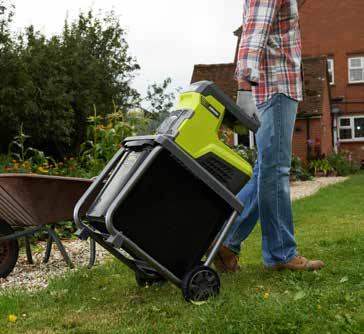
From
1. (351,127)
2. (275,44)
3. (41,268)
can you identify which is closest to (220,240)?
(275,44)

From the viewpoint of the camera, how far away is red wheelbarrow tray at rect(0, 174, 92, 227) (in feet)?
18.2

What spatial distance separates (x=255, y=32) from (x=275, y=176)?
0.87 m

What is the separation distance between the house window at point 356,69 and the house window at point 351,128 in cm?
164

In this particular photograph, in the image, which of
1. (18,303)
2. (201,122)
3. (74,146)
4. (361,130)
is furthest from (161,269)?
(361,130)

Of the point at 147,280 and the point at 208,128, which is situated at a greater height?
the point at 208,128

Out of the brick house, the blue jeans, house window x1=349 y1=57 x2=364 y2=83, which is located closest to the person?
the blue jeans

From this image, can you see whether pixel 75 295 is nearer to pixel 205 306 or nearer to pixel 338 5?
pixel 205 306

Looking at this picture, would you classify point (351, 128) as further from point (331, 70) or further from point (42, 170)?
point (42, 170)

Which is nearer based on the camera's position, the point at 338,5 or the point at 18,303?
the point at 18,303

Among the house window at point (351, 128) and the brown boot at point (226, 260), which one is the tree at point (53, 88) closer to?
the house window at point (351, 128)

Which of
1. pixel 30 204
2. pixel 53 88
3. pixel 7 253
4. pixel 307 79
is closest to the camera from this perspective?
pixel 30 204

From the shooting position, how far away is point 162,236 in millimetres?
3832

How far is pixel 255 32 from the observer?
4324 mm

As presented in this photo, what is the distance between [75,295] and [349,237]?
2605 millimetres
